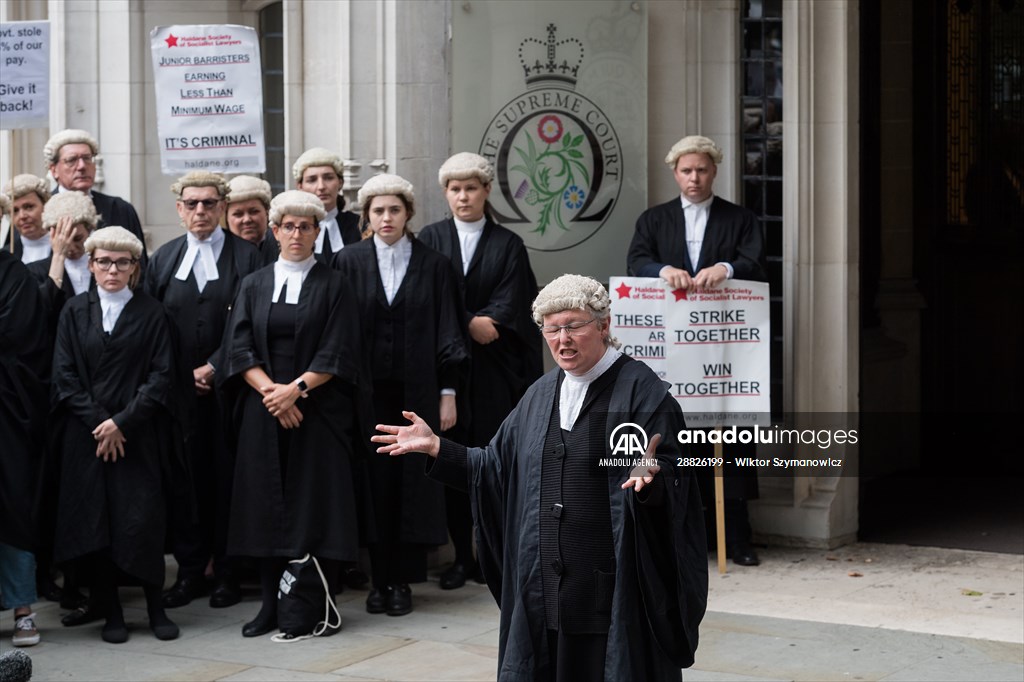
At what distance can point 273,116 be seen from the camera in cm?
1203

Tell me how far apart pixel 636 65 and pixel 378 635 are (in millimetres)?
3971

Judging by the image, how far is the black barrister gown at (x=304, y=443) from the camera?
852 cm

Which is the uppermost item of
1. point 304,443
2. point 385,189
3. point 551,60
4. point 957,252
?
point 551,60

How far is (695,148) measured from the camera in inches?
385

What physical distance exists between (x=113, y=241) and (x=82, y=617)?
Result: 1.90 meters

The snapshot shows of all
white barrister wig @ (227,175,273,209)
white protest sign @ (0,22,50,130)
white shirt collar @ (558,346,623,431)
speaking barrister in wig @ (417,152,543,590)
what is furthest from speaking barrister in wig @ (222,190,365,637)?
white shirt collar @ (558,346,623,431)

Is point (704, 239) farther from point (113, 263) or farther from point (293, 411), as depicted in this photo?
point (113, 263)

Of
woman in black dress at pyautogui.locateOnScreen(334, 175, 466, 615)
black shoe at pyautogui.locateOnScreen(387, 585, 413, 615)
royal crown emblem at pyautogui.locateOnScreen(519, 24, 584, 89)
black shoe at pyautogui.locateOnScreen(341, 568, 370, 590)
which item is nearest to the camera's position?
black shoe at pyautogui.locateOnScreen(387, 585, 413, 615)

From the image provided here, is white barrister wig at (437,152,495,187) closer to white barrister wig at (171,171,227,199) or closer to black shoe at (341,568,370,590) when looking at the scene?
white barrister wig at (171,171,227,199)

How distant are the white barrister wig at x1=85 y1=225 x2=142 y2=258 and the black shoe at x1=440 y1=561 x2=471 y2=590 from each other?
242cm

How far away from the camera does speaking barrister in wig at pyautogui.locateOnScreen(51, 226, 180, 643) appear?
27.6 feet

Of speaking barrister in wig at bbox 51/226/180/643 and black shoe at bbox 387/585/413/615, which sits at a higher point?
speaking barrister in wig at bbox 51/226/180/643

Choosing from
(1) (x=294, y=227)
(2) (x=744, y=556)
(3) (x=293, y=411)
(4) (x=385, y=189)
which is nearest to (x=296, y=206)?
(1) (x=294, y=227)

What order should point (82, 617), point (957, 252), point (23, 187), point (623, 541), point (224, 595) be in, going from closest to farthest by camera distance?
point (623, 541), point (82, 617), point (224, 595), point (23, 187), point (957, 252)
